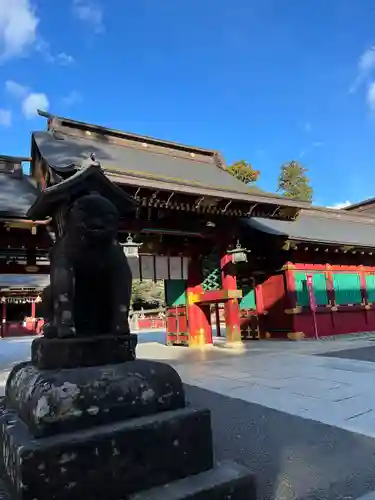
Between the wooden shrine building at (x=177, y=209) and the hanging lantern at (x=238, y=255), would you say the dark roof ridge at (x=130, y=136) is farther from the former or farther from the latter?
the hanging lantern at (x=238, y=255)

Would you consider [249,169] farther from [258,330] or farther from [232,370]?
[232,370]

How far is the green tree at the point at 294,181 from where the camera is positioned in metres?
35.2

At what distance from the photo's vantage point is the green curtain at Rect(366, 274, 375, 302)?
13.4 m

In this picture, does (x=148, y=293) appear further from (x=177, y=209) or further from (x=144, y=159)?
(x=177, y=209)

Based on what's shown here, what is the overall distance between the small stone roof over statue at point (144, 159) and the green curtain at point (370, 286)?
520 cm

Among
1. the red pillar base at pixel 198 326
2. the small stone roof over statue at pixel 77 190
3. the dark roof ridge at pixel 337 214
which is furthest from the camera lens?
the dark roof ridge at pixel 337 214

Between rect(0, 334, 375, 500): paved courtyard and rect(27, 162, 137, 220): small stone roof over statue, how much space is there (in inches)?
58.4

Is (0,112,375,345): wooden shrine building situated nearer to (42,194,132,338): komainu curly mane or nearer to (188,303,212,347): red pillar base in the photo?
(188,303,212,347): red pillar base

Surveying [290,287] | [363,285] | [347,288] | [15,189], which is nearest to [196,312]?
[290,287]

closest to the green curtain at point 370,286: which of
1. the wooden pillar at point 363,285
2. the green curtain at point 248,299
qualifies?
the wooden pillar at point 363,285

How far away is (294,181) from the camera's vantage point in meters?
36.0

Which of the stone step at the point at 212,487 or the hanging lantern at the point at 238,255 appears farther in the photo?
the hanging lantern at the point at 238,255

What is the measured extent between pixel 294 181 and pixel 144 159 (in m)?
26.9

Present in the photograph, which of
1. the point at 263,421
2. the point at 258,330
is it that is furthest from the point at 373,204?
the point at 263,421
